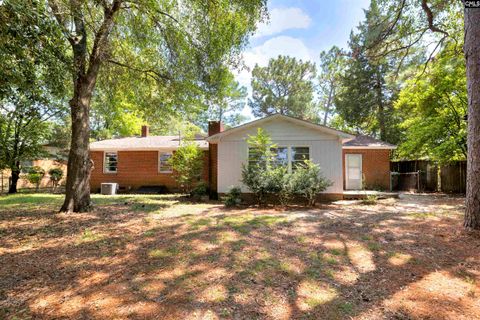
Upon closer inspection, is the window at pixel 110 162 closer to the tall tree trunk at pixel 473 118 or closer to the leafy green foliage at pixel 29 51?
the leafy green foliage at pixel 29 51

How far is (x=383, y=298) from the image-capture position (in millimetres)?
3146

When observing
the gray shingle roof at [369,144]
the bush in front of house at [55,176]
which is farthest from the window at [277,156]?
the bush in front of house at [55,176]

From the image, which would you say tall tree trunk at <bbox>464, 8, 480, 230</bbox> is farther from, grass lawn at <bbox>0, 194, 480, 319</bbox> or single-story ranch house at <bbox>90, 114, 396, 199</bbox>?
single-story ranch house at <bbox>90, 114, 396, 199</bbox>

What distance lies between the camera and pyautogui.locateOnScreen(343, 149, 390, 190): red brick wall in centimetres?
1540

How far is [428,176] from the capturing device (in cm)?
1542

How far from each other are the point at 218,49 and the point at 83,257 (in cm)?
776

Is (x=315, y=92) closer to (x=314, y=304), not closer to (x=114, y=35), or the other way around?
(x=114, y=35)

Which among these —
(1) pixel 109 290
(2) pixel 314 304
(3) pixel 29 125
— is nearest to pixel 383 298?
(2) pixel 314 304

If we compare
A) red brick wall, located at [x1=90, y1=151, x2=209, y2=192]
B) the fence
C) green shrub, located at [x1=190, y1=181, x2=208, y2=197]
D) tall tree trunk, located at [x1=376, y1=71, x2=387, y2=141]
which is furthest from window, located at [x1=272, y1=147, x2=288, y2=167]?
the fence

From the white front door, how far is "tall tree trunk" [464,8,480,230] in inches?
387

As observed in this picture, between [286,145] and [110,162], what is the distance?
1176cm

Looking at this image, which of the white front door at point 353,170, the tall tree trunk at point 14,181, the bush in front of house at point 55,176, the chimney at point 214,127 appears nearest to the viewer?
the chimney at point 214,127

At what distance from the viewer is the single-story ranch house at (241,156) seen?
1112 centimetres

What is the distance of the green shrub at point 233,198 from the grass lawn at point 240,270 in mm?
3300
